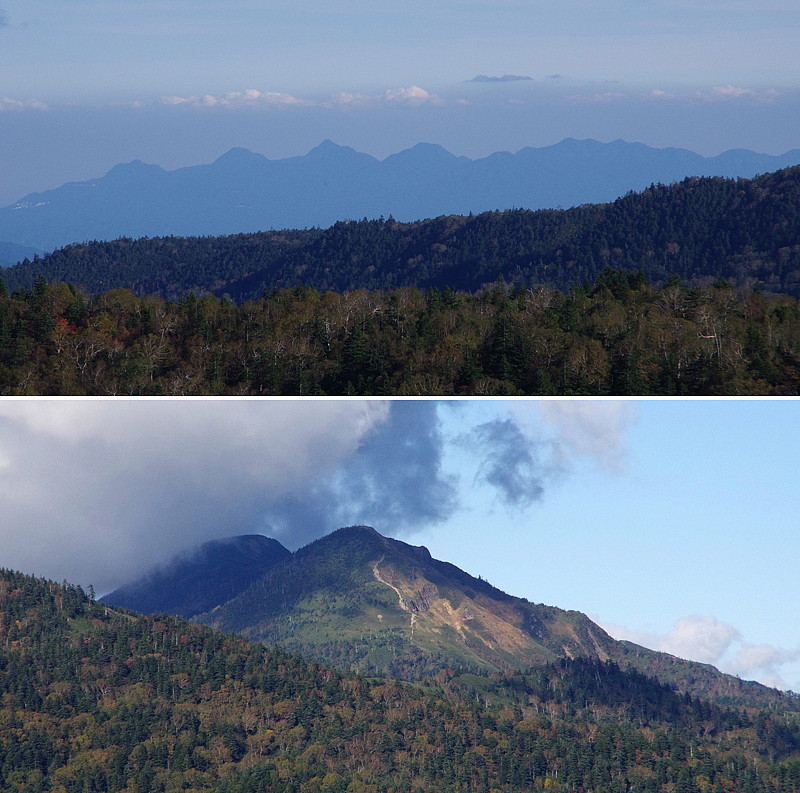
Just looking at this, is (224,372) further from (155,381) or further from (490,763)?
(490,763)

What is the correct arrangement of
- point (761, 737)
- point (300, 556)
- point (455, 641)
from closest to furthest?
point (761, 737) → point (455, 641) → point (300, 556)

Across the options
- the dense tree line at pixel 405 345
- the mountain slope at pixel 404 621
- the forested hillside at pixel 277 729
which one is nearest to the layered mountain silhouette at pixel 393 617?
the mountain slope at pixel 404 621

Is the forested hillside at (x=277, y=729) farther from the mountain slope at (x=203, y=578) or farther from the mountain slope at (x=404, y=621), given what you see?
A: the mountain slope at (x=203, y=578)

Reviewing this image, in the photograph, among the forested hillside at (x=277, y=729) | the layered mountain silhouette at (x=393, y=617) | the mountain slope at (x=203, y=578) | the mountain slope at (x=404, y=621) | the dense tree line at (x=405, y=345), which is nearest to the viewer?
the dense tree line at (x=405, y=345)

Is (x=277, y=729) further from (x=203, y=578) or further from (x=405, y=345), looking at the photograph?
(x=203, y=578)

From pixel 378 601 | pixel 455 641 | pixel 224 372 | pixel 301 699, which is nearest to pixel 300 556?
pixel 378 601

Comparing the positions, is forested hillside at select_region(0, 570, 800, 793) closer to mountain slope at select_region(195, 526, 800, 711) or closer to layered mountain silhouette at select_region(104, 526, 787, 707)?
mountain slope at select_region(195, 526, 800, 711)

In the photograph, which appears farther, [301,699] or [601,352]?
[301,699]
